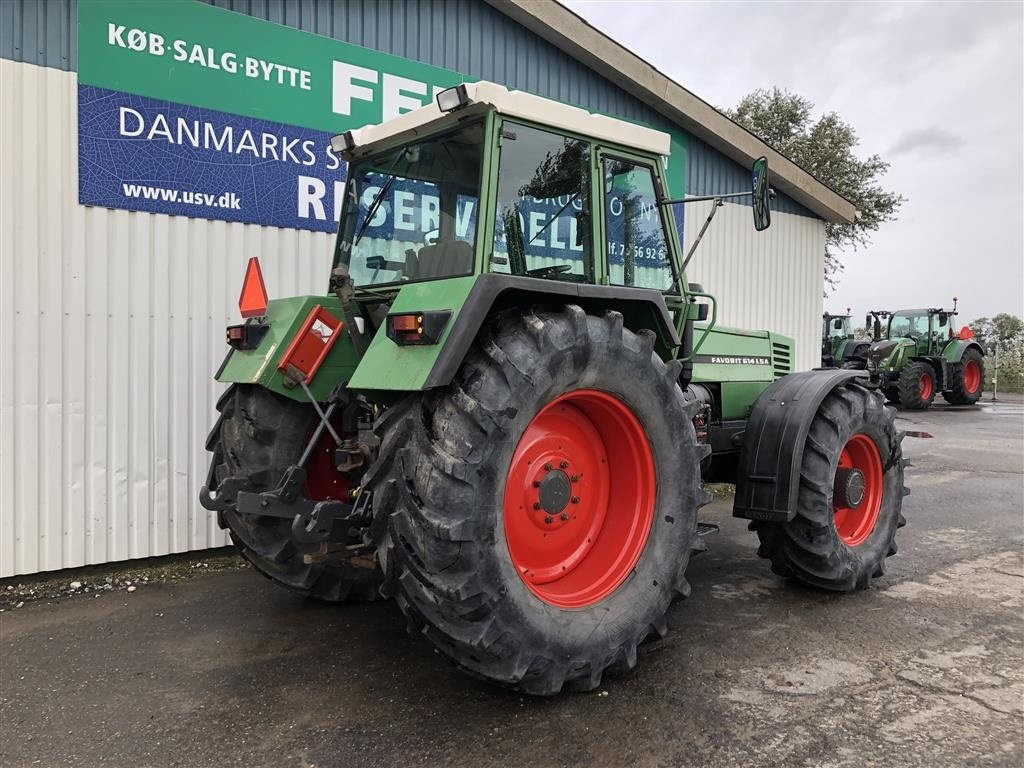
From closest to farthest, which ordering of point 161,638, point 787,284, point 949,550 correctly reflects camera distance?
point 161,638, point 949,550, point 787,284

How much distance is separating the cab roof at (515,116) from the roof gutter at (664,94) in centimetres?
332

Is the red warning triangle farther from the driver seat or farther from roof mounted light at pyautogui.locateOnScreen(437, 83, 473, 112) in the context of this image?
roof mounted light at pyautogui.locateOnScreen(437, 83, 473, 112)

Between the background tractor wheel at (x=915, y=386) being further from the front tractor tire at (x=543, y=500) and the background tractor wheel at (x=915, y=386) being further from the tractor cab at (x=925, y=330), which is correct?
the front tractor tire at (x=543, y=500)

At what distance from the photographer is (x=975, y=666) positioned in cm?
359

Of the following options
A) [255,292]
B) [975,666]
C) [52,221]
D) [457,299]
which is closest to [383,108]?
[52,221]

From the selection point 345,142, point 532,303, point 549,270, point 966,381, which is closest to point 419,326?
point 532,303

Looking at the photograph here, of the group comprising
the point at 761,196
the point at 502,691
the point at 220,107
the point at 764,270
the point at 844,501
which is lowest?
the point at 502,691

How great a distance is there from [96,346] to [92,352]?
0.05m

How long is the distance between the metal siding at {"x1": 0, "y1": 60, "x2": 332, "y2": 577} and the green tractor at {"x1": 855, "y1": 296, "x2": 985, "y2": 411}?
17.4m

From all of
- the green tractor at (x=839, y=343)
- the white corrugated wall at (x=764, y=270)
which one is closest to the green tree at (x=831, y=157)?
the green tractor at (x=839, y=343)

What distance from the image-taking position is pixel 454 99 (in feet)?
Result: 10.6

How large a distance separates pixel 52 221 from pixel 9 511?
1.89 metres

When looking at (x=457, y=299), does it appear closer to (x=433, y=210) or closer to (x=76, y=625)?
(x=433, y=210)

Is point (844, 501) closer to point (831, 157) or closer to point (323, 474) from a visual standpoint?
point (323, 474)
